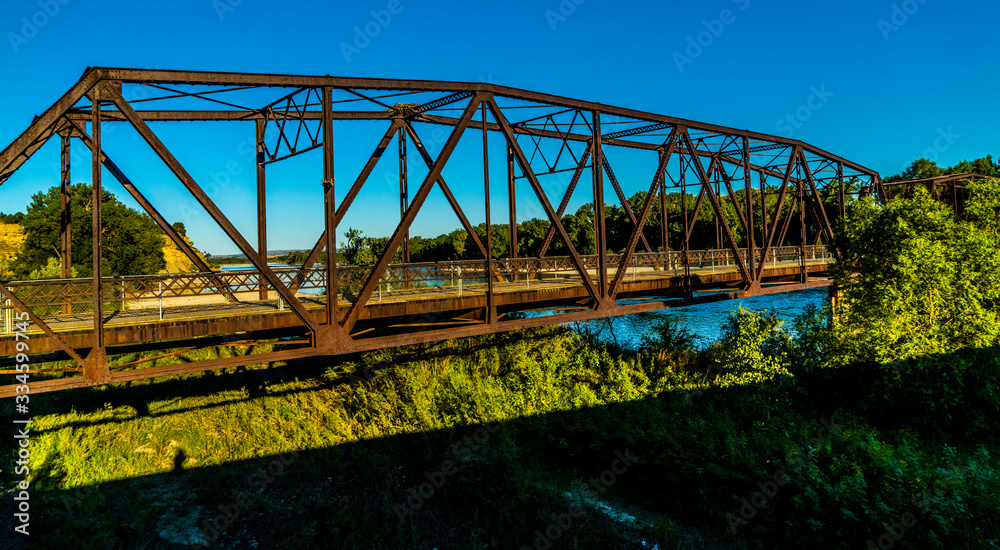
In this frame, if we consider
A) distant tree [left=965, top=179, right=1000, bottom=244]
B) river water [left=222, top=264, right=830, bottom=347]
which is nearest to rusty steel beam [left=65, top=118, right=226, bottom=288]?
river water [left=222, top=264, right=830, bottom=347]

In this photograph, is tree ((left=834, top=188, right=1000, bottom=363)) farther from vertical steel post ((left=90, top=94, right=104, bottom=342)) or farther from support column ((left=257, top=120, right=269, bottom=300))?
vertical steel post ((left=90, top=94, right=104, bottom=342))

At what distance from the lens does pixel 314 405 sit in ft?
65.8

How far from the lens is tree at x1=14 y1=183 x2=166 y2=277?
3744cm

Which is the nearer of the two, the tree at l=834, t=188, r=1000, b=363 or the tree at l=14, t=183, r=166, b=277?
the tree at l=834, t=188, r=1000, b=363

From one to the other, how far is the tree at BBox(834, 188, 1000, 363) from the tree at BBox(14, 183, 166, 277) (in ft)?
157

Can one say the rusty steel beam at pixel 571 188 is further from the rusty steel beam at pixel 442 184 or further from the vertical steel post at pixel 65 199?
the vertical steel post at pixel 65 199

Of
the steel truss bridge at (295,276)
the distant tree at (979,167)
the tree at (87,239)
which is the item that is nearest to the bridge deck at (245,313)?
the steel truss bridge at (295,276)

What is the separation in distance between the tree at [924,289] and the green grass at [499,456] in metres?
1.39

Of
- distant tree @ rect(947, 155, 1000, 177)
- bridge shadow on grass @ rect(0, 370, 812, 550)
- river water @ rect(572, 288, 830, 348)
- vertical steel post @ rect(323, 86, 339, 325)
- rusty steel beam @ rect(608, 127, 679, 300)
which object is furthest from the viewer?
distant tree @ rect(947, 155, 1000, 177)

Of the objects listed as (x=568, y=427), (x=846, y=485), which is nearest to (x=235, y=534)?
(x=568, y=427)

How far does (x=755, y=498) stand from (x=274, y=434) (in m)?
16.3

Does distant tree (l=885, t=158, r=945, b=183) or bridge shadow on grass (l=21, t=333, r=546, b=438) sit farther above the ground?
distant tree (l=885, t=158, r=945, b=183)

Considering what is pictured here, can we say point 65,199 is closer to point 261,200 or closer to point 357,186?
point 261,200

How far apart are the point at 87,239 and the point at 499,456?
40.0 metres
